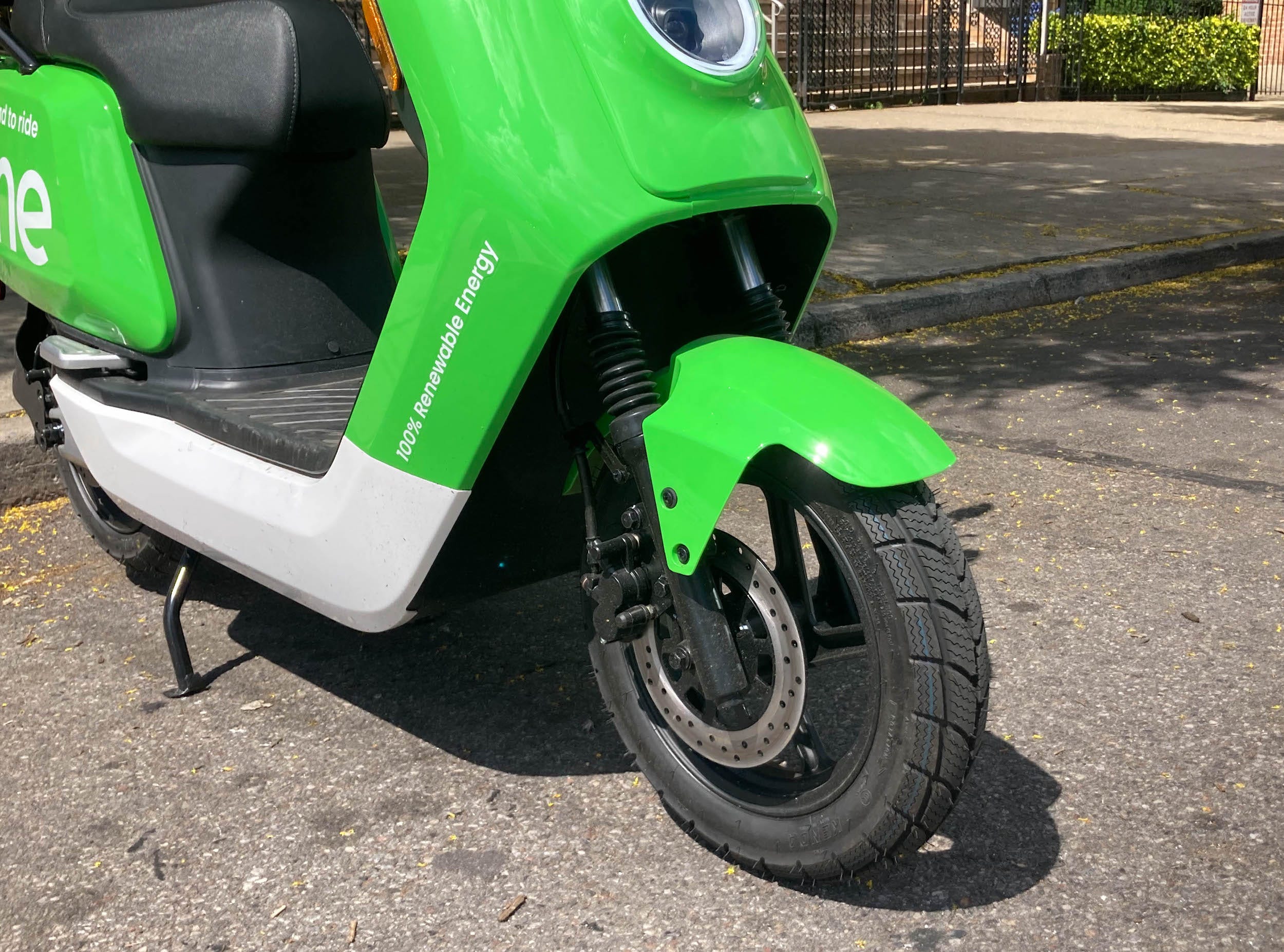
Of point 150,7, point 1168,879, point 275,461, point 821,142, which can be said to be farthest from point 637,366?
point 821,142

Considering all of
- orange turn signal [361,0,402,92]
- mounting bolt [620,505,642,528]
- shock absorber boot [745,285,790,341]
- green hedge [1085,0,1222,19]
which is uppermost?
orange turn signal [361,0,402,92]

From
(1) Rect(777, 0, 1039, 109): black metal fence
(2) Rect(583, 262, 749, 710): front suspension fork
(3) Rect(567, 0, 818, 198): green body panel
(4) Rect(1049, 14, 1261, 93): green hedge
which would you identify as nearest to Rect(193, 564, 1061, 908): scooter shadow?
(2) Rect(583, 262, 749, 710): front suspension fork

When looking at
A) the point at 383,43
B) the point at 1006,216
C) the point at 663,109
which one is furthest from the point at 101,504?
the point at 1006,216

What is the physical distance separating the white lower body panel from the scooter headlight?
2.46ft

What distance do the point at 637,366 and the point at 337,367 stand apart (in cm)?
123

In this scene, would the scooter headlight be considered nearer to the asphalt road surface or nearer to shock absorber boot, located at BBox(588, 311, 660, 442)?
shock absorber boot, located at BBox(588, 311, 660, 442)

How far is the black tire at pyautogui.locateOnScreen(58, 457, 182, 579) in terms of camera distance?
136 inches

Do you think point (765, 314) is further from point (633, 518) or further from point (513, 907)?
point (513, 907)

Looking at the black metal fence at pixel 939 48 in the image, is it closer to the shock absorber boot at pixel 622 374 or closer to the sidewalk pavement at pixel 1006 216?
the sidewalk pavement at pixel 1006 216

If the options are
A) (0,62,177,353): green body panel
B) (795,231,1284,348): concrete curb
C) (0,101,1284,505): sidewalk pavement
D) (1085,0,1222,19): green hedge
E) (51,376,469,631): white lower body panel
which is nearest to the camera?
(51,376,469,631): white lower body panel

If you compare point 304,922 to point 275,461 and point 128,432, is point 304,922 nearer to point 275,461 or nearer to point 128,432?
point 275,461

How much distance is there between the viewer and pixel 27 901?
228 centimetres

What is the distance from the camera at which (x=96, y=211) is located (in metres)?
3.07

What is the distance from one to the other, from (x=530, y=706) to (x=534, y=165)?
1214 mm
